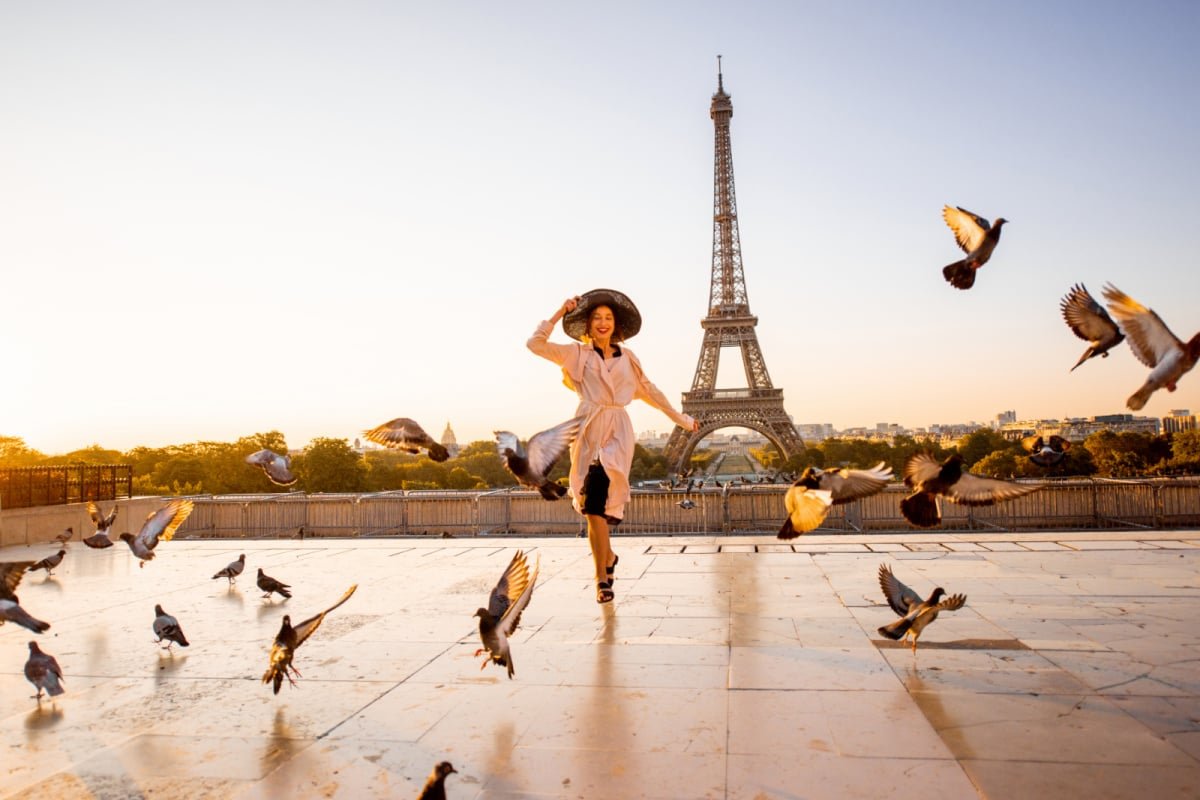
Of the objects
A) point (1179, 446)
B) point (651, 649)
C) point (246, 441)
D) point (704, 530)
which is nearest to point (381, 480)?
point (246, 441)

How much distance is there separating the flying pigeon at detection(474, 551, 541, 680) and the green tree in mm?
39018

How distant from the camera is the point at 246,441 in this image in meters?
45.2

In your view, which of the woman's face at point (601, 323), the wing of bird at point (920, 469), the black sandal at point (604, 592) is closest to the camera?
the wing of bird at point (920, 469)

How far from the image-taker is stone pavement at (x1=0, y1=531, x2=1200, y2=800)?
9.82ft

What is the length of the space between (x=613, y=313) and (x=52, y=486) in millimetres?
13663

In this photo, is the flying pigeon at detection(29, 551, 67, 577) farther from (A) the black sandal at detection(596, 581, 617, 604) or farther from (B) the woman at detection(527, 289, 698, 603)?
(A) the black sandal at detection(596, 581, 617, 604)

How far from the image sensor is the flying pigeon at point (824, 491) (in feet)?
13.9

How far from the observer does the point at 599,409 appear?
6.14 metres

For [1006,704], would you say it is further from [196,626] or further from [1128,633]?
[196,626]

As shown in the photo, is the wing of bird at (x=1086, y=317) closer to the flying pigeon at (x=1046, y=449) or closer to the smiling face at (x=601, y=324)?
the flying pigeon at (x=1046, y=449)

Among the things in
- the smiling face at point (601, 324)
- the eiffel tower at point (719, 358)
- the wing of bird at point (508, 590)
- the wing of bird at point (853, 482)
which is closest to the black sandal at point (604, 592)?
the wing of bird at point (508, 590)

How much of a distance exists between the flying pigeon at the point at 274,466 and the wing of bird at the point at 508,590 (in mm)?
1978

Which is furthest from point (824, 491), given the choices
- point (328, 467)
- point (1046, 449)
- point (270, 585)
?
point (328, 467)

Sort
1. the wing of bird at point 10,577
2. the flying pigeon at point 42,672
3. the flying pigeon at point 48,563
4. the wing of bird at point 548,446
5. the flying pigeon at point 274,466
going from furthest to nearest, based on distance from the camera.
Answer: the flying pigeon at point 48,563 < the flying pigeon at point 274,466 < the wing of bird at point 548,446 < the wing of bird at point 10,577 < the flying pigeon at point 42,672
